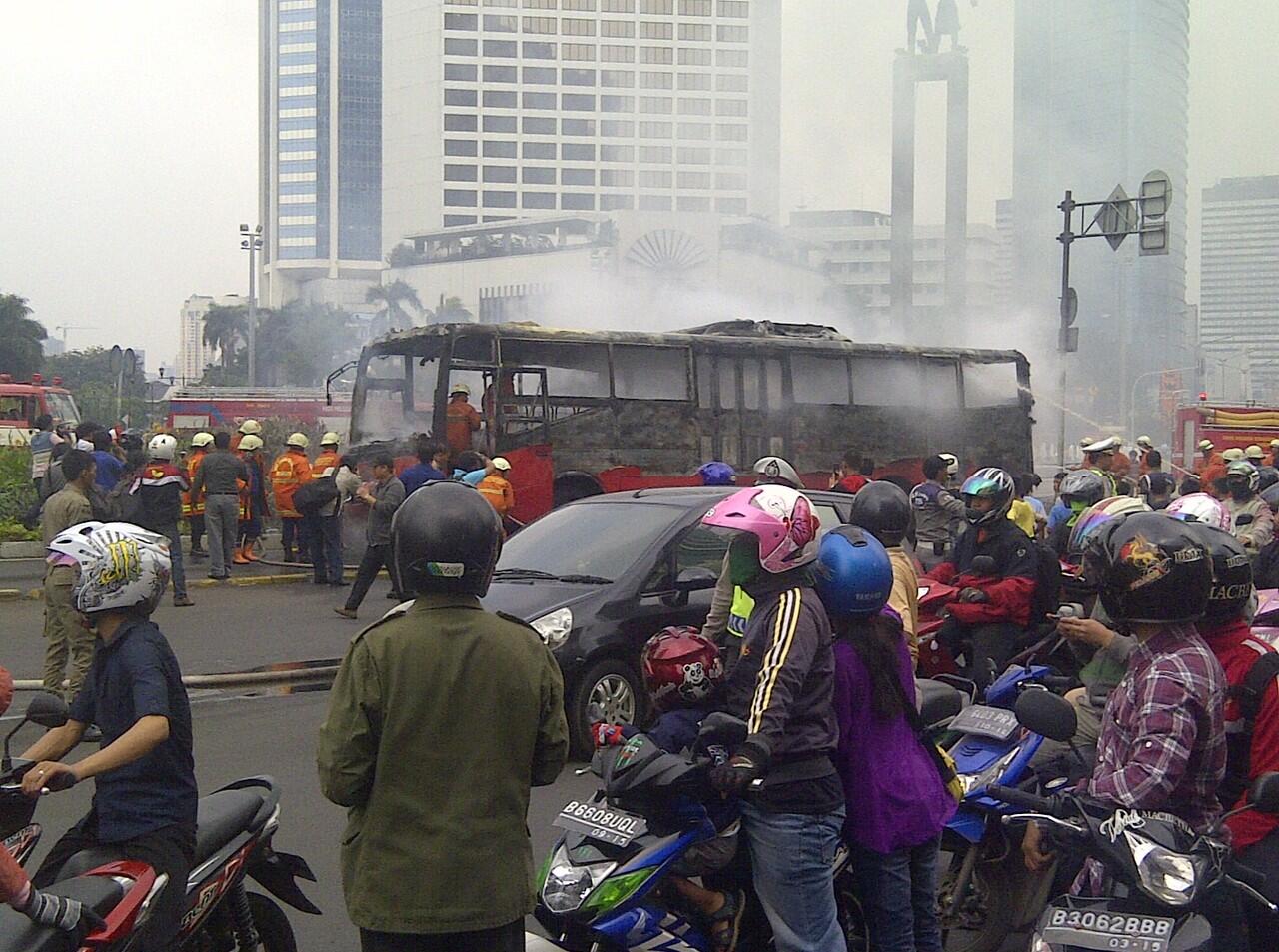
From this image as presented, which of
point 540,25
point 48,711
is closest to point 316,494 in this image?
point 48,711

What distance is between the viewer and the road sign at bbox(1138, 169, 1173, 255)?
20203 millimetres

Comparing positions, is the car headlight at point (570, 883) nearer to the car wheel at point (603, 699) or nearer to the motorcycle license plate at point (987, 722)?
the motorcycle license plate at point (987, 722)

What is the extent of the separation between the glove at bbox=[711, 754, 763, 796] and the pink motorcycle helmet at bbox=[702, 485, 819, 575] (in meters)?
0.61

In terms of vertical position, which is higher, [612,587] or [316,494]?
[316,494]

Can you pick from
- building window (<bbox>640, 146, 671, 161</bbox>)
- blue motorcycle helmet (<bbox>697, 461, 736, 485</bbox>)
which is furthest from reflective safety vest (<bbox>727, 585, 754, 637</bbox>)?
building window (<bbox>640, 146, 671, 161</bbox>)

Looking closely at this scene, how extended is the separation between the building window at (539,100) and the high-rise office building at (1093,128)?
177ft

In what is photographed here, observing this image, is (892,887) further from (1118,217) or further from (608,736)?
(1118,217)

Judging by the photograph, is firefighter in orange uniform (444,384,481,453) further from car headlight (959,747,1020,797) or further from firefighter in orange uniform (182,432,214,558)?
car headlight (959,747,1020,797)

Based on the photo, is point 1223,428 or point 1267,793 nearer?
point 1267,793

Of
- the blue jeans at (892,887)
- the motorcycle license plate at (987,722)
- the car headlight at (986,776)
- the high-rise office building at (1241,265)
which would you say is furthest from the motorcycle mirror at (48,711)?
the high-rise office building at (1241,265)

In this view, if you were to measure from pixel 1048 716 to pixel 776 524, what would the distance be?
92cm

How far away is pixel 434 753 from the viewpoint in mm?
2842

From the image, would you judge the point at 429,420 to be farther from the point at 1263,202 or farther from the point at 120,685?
the point at 1263,202

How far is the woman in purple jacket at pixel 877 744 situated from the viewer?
375cm
